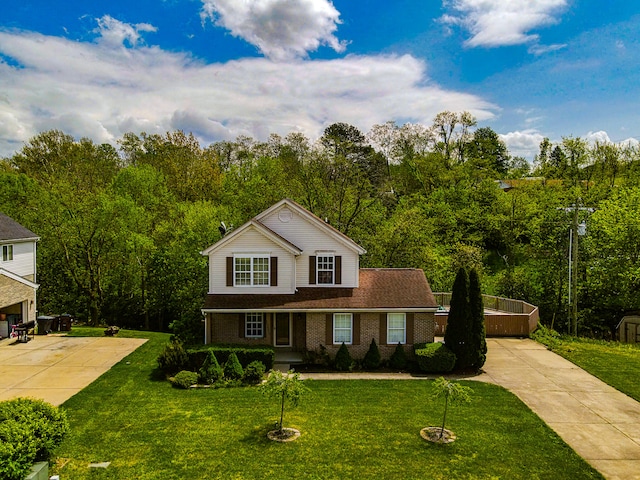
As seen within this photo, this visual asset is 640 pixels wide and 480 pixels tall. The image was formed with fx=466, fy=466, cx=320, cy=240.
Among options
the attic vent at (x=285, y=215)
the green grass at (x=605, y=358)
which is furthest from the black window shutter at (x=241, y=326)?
the green grass at (x=605, y=358)

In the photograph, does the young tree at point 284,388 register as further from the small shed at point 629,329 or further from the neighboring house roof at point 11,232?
the small shed at point 629,329

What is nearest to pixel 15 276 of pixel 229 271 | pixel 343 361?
pixel 229 271

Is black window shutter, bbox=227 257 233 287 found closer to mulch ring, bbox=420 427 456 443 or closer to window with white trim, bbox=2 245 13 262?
mulch ring, bbox=420 427 456 443

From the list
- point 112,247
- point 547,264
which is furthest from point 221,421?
point 547,264

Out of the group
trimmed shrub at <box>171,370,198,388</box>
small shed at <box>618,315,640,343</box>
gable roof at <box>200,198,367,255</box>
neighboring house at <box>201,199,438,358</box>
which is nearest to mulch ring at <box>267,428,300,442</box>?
trimmed shrub at <box>171,370,198,388</box>

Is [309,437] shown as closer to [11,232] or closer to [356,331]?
[356,331]

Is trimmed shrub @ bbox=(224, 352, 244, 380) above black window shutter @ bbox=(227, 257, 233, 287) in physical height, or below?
below

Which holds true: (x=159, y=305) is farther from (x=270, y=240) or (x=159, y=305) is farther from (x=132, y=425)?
(x=132, y=425)
